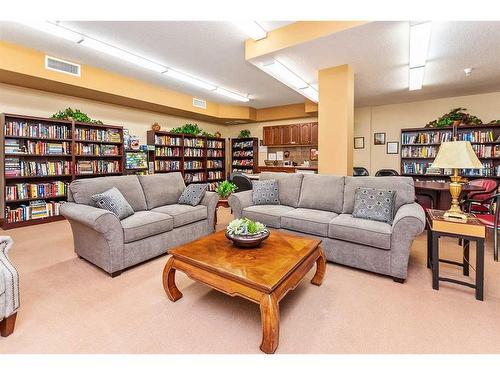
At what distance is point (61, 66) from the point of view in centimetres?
Answer: 401

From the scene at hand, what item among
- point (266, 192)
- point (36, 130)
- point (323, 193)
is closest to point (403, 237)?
point (323, 193)

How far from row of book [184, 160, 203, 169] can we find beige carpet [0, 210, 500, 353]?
464 centimetres

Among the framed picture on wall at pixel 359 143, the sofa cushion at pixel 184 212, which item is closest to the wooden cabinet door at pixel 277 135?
the framed picture on wall at pixel 359 143

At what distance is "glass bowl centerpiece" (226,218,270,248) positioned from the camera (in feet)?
6.52

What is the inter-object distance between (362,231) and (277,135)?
5462 mm

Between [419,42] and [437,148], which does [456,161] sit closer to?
[419,42]

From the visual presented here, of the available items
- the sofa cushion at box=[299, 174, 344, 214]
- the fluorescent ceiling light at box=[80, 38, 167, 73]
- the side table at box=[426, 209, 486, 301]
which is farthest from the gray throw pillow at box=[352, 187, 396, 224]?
the fluorescent ceiling light at box=[80, 38, 167, 73]

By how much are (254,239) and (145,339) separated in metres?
0.97

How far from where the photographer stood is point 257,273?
160 centimetres

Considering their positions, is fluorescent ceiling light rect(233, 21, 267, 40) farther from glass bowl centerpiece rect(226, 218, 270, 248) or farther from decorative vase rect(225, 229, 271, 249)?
decorative vase rect(225, 229, 271, 249)

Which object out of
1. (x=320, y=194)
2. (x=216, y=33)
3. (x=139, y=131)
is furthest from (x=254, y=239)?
(x=139, y=131)

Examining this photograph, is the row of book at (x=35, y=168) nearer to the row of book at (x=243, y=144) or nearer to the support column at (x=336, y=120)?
the support column at (x=336, y=120)

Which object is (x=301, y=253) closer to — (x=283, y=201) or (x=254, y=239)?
(x=254, y=239)

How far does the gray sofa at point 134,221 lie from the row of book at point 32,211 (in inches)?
89.3
